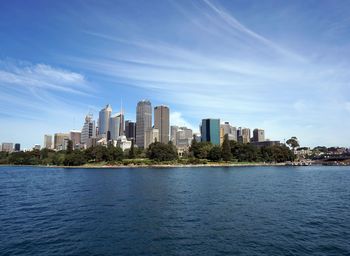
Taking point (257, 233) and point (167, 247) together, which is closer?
point (167, 247)

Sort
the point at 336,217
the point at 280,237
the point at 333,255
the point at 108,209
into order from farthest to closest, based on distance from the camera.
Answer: the point at 108,209 → the point at 336,217 → the point at 280,237 → the point at 333,255

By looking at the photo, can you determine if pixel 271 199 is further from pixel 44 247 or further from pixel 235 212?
pixel 44 247

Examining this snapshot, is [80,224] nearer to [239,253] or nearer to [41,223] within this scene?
[41,223]

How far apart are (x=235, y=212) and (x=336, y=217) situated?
15.3 meters

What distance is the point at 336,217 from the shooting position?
1751 inches

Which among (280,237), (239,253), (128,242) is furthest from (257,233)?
(128,242)

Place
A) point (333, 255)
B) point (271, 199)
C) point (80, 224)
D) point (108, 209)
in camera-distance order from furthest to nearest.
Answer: point (271, 199) → point (108, 209) → point (80, 224) → point (333, 255)

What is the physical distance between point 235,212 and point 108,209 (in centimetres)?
2180

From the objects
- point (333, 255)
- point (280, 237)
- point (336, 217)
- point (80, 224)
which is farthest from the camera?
point (336, 217)

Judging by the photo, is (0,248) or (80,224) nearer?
(0,248)

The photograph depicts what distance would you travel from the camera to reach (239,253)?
28.6 meters

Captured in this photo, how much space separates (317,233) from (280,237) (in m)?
5.73

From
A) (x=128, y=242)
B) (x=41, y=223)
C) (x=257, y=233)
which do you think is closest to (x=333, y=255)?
(x=257, y=233)

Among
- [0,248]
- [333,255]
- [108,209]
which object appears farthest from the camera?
[108,209]
